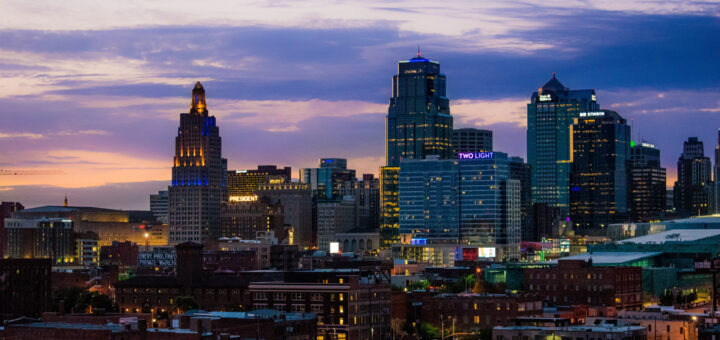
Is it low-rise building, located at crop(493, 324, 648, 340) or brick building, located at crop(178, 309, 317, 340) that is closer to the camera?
low-rise building, located at crop(493, 324, 648, 340)

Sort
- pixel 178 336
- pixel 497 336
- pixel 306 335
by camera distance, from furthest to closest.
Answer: pixel 306 335 → pixel 497 336 → pixel 178 336

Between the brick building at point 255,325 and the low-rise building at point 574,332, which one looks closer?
the low-rise building at point 574,332

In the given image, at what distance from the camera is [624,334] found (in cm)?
15988

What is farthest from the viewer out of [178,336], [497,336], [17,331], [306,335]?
[306,335]

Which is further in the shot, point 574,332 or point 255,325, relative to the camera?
point 255,325

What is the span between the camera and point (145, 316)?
19300cm

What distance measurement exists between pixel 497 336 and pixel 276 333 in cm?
2613

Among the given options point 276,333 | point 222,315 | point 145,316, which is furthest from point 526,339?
point 145,316

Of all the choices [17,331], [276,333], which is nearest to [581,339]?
[276,333]

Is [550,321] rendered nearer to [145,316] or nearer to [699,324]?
[699,324]

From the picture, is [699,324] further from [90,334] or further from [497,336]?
[90,334]

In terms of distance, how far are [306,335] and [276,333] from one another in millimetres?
9412

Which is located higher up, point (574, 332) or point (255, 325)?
point (255, 325)

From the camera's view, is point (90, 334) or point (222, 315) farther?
point (222, 315)
